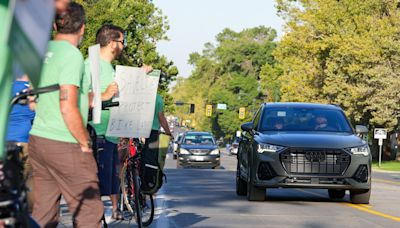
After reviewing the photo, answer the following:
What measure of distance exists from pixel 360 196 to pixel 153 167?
5536 mm

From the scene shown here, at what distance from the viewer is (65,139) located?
5.70 metres

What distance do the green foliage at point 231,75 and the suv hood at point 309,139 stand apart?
111230 mm

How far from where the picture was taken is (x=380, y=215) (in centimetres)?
1297

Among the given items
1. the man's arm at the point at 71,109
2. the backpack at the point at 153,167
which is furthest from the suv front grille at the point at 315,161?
the man's arm at the point at 71,109

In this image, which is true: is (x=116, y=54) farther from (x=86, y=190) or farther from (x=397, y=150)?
(x=397, y=150)

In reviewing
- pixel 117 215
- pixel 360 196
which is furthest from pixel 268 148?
pixel 117 215

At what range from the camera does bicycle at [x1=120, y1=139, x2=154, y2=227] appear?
9777mm

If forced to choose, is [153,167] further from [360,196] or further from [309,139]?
[360,196]

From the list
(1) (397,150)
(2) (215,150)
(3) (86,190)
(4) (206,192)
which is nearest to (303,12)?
(1) (397,150)

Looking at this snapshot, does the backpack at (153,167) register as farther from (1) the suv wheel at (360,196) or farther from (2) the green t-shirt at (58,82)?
(1) the suv wheel at (360,196)

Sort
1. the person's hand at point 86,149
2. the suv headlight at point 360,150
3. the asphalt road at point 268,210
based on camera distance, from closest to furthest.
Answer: the person's hand at point 86,149, the asphalt road at point 268,210, the suv headlight at point 360,150

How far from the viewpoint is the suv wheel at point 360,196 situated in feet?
48.9

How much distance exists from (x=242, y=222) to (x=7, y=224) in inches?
315

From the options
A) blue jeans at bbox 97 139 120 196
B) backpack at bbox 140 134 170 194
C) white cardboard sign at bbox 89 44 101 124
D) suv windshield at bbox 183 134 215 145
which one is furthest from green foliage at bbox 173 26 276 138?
white cardboard sign at bbox 89 44 101 124
